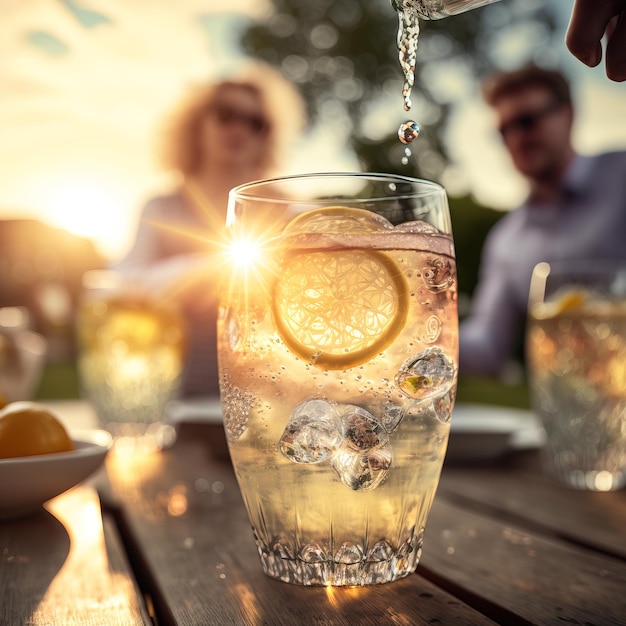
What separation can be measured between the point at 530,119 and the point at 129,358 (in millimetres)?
3545

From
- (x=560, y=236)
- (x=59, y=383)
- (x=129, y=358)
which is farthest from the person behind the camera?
(x=59, y=383)

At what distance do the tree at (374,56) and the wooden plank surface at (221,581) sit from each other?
13.5m

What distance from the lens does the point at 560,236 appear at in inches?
177

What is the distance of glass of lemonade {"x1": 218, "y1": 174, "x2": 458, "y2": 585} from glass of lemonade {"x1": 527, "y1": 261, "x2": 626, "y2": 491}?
0.71 m

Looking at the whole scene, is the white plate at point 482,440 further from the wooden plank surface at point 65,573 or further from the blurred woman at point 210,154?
the blurred woman at point 210,154

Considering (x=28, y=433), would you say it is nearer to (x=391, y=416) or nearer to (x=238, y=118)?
(x=391, y=416)

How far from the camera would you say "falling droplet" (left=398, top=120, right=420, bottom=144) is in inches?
35.6

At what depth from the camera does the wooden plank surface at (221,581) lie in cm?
71

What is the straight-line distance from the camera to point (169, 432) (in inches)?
77.8

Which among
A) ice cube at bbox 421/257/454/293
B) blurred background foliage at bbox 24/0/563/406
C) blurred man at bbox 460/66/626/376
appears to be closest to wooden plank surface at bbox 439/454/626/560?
ice cube at bbox 421/257/454/293

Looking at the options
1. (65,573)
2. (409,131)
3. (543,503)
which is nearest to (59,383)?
(543,503)

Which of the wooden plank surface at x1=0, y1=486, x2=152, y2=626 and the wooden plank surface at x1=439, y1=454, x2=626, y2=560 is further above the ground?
the wooden plank surface at x1=0, y1=486, x2=152, y2=626

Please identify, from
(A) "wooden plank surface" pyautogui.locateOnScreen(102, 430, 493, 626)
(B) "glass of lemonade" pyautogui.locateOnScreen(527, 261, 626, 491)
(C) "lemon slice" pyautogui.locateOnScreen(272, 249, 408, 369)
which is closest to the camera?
(A) "wooden plank surface" pyautogui.locateOnScreen(102, 430, 493, 626)

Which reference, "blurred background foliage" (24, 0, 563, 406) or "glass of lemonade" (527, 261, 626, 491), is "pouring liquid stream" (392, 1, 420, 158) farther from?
"blurred background foliage" (24, 0, 563, 406)
